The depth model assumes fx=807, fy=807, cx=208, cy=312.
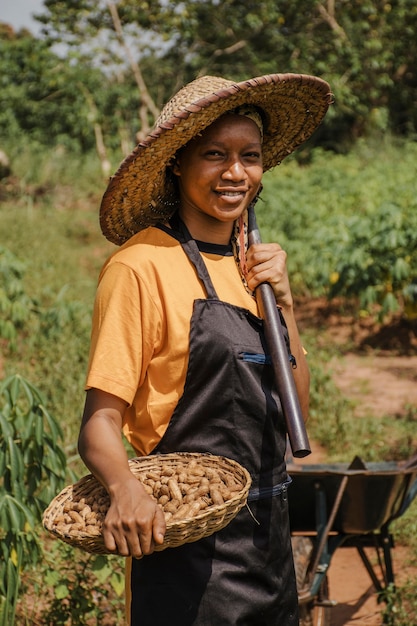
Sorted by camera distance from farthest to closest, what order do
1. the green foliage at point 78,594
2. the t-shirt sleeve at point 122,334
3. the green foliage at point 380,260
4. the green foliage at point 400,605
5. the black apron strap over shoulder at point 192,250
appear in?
the green foliage at point 380,260 → the green foliage at point 400,605 → the green foliage at point 78,594 → the black apron strap over shoulder at point 192,250 → the t-shirt sleeve at point 122,334

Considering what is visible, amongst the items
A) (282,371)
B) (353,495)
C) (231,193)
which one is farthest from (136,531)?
(353,495)

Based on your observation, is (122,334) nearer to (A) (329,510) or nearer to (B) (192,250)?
(B) (192,250)

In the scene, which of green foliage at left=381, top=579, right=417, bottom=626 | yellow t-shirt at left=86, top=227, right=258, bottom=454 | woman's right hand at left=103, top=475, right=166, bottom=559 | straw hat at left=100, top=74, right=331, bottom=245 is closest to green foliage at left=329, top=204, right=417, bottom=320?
green foliage at left=381, top=579, right=417, bottom=626

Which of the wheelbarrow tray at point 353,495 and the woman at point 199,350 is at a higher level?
the woman at point 199,350

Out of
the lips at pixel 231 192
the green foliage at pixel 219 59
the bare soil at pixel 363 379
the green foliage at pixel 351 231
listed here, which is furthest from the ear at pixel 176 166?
the green foliage at pixel 219 59

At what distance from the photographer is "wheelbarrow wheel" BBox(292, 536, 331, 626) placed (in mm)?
2615

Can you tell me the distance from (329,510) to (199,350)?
142cm

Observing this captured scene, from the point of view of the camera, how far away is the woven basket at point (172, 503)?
1.32 meters

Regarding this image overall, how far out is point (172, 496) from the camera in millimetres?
1438

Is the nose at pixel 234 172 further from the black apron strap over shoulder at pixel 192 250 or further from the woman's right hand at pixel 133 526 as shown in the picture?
the woman's right hand at pixel 133 526

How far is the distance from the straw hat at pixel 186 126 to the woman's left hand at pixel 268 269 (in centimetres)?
23

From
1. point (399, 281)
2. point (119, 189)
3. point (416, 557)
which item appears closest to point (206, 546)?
point (119, 189)

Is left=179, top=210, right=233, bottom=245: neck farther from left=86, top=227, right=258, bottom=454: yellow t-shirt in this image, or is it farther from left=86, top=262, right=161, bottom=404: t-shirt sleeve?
left=86, top=262, right=161, bottom=404: t-shirt sleeve

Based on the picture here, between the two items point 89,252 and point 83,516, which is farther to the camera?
point 89,252
